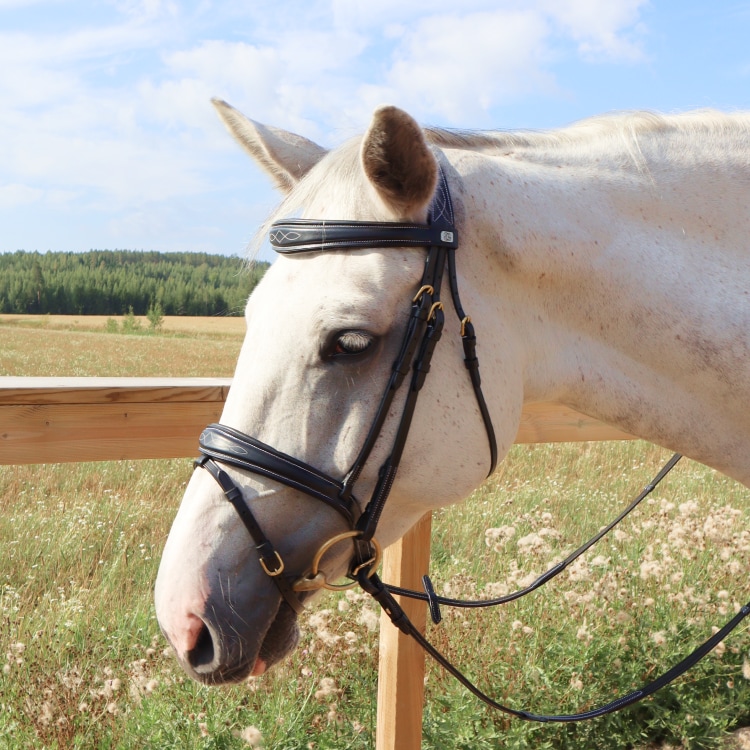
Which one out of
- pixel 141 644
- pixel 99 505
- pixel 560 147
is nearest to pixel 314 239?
pixel 560 147

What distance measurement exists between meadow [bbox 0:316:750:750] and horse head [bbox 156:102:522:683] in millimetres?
1337

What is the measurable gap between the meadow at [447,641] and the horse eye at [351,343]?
5.76 ft

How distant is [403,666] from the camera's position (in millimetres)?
2666

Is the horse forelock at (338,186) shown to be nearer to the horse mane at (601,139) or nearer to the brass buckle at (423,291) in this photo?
the horse mane at (601,139)

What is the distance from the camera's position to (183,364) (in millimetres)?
22469

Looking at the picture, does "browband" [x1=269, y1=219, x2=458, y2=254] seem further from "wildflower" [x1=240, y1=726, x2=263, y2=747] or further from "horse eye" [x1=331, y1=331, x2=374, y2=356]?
"wildflower" [x1=240, y1=726, x2=263, y2=747]

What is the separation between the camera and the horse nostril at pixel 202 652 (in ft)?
4.96

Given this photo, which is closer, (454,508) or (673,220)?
(673,220)

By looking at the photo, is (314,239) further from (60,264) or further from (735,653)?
(60,264)

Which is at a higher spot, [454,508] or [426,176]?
[426,176]

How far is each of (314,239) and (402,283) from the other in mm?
234

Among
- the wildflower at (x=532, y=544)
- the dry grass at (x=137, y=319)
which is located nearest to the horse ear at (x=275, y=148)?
the wildflower at (x=532, y=544)

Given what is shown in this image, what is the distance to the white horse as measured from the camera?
1530mm

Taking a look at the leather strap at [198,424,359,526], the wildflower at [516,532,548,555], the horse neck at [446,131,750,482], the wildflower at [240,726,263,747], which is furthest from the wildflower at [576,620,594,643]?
the leather strap at [198,424,359,526]
